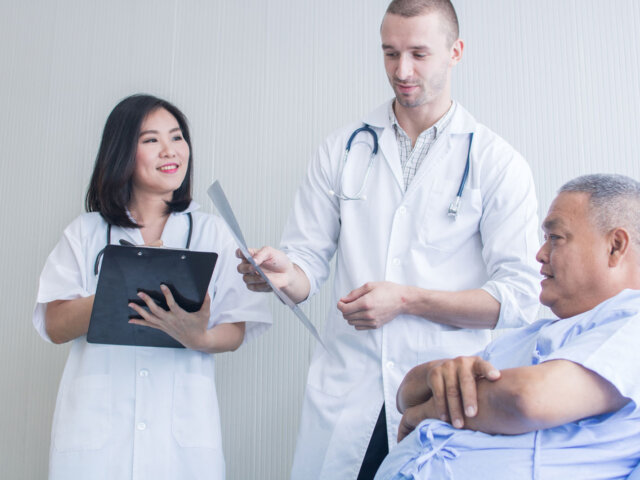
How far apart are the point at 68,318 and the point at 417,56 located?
1.09 meters

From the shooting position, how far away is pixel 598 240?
1.19 metres

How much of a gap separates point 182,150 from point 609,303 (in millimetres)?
1250

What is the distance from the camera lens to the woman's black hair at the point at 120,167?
185 centimetres

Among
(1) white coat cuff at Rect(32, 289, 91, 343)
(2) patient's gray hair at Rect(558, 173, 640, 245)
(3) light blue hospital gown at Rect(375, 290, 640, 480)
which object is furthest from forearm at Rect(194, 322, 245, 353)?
(2) patient's gray hair at Rect(558, 173, 640, 245)

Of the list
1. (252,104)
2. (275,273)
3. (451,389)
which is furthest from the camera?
(252,104)

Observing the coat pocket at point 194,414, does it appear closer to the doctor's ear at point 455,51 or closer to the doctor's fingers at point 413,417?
the doctor's fingers at point 413,417

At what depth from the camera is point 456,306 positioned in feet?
4.94

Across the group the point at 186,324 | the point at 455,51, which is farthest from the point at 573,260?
the point at 186,324

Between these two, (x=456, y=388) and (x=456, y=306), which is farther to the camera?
(x=456, y=306)

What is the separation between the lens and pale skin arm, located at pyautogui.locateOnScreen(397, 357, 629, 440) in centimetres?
96

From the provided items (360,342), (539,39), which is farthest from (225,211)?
(539,39)

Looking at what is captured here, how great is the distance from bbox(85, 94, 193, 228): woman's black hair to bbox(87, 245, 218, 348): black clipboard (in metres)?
0.32

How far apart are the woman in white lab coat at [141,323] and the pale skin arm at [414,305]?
0.39 m

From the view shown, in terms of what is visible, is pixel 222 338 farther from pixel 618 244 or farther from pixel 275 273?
pixel 618 244
